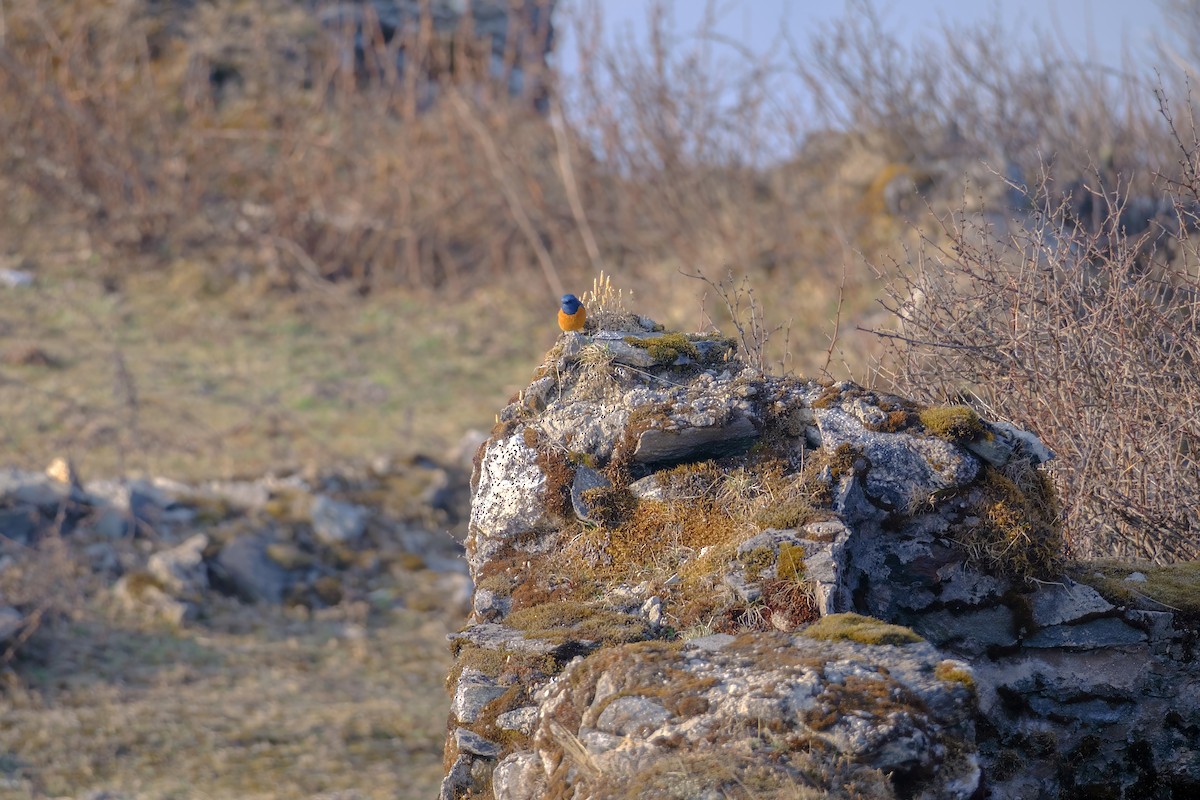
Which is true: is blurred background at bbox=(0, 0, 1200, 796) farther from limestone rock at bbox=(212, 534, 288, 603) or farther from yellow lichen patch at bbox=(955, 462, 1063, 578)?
yellow lichen patch at bbox=(955, 462, 1063, 578)

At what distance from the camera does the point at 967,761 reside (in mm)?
2822

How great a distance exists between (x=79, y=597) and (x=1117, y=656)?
7825 mm

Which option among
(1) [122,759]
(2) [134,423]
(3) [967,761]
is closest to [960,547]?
(3) [967,761]

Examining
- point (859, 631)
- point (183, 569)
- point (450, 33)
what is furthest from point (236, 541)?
point (450, 33)

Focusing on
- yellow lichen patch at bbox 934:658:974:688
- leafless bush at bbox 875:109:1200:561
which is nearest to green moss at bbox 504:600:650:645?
yellow lichen patch at bbox 934:658:974:688

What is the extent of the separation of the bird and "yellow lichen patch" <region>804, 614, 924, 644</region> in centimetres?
162

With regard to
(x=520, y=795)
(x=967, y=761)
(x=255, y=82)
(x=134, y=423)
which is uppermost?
(x=255, y=82)

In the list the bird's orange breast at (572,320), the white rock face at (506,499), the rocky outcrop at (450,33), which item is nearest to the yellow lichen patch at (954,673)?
the white rock face at (506,499)

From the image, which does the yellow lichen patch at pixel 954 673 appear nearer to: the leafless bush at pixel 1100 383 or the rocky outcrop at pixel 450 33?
the leafless bush at pixel 1100 383

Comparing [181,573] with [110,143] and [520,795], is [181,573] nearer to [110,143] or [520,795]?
[520,795]

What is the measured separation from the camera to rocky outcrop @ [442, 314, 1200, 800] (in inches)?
111

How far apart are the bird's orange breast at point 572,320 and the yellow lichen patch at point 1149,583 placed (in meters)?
1.93

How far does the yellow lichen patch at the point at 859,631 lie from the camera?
3.10m

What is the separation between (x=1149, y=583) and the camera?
3.98 meters
